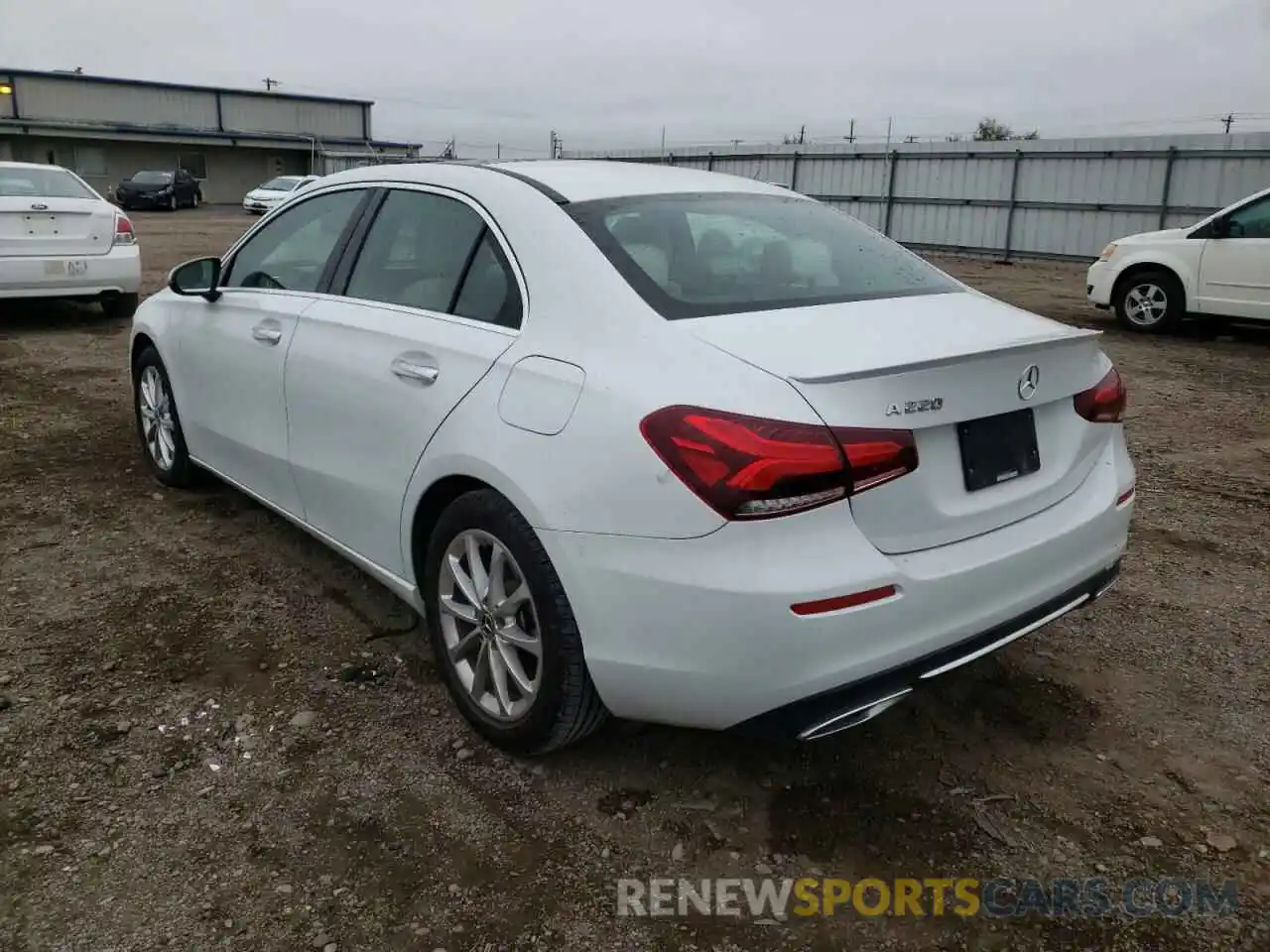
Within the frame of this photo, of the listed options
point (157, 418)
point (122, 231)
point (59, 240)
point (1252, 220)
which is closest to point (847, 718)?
point (157, 418)

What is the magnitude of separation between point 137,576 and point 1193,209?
700 inches

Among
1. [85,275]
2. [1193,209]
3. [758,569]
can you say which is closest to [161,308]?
[758,569]

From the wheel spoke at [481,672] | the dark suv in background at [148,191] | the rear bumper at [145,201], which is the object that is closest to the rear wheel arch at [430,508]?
the wheel spoke at [481,672]

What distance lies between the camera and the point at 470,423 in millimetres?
2781

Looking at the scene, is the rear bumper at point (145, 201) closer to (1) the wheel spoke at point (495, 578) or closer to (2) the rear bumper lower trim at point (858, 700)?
(1) the wheel spoke at point (495, 578)

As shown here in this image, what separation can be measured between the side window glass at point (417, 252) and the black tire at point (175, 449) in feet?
5.85

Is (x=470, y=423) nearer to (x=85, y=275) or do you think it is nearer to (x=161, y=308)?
(x=161, y=308)

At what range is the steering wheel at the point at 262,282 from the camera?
404cm

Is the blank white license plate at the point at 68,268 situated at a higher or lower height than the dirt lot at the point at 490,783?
higher

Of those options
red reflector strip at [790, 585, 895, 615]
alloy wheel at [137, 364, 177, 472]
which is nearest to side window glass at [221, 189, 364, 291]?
alloy wheel at [137, 364, 177, 472]

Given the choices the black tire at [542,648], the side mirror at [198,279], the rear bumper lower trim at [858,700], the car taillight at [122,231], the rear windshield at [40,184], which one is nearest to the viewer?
the rear bumper lower trim at [858,700]

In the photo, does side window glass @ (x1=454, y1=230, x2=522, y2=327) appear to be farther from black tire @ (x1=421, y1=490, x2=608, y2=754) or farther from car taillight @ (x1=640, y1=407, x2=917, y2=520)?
car taillight @ (x1=640, y1=407, x2=917, y2=520)

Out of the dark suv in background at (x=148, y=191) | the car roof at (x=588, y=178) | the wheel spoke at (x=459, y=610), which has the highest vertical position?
the dark suv in background at (x=148, y=191)

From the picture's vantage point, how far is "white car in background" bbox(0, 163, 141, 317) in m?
9.42
